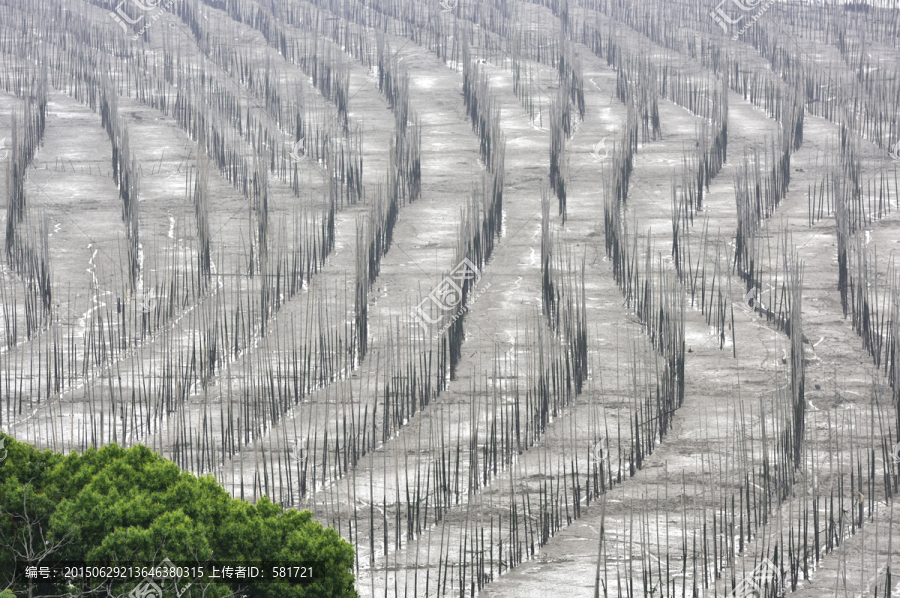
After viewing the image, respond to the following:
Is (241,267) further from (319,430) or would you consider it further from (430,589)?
(430,589)

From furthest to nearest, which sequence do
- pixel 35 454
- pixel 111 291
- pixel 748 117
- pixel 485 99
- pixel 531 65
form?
1. pixel 531 65
2. pixel 748 117
3. pixel 485 99
4. pixel 111 291
5. pixel 35 454

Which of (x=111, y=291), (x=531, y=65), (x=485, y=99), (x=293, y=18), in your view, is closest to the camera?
(x=111, y=291)

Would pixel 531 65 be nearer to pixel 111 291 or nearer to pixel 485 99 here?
pixel 485 99

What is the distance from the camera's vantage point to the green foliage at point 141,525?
12.2 feet

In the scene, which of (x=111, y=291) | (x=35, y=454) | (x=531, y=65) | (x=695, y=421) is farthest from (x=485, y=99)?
(x=35, y=454)

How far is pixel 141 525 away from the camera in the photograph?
382 cm

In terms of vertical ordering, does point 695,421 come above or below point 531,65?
below

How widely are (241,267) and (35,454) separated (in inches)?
187

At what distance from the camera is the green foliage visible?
3.71 metres

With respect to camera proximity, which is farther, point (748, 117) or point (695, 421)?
point (748, 117)

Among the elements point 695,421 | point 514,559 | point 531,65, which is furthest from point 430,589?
point 531,65

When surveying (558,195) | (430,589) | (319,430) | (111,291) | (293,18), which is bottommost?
(430,589)

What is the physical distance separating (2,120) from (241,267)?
16.0 ft

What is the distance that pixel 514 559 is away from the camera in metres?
5.17
